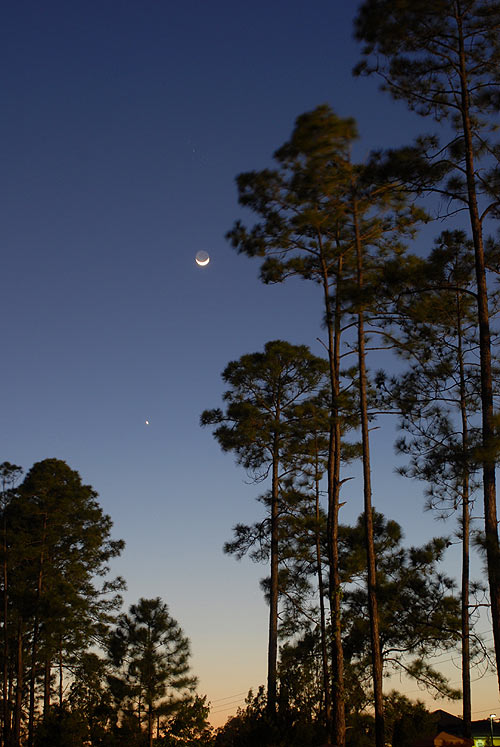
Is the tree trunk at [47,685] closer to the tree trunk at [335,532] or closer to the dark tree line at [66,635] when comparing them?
the dark tree line at [66,635]

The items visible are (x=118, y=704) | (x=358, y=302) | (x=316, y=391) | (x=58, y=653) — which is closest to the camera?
(x=358, y=302)

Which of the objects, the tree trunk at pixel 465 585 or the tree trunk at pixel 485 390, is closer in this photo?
the tree trunk at pixel 485 390

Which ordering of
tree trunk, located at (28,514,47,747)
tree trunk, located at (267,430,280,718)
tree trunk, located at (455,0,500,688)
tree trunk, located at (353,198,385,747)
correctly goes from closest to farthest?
tree trunk, located at (455,0,500,688), tree trunk, located at (353,198,385,747), tree trunk, located at (267,430,280,718), tree trunk, located at (28,514,47,747)

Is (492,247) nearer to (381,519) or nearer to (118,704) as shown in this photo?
(381,519)

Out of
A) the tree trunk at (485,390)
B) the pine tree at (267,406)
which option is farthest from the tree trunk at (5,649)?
the tree trunk at (485,390)

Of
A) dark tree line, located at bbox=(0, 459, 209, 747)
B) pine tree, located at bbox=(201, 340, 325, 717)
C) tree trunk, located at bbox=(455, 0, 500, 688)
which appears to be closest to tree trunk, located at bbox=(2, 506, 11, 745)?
dark tree line, located at bbox=(0, 459, 209, 747)

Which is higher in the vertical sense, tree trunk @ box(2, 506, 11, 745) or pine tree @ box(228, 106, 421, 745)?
pine tree @ box(228, 106, 421, 745)

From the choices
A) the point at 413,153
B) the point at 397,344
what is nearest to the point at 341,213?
the point at 397,344

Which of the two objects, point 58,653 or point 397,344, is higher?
point 397,344

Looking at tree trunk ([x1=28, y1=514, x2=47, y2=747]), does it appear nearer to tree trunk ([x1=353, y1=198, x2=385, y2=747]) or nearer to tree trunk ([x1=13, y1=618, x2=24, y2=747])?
tree trunk ([x1=13, y1=618, x2=24, y2=747])

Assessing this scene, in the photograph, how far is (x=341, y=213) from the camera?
56.7 ft

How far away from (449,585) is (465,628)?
52.7 inches

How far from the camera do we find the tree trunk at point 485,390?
34.6 ft

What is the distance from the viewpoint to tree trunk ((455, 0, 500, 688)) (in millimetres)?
10555
